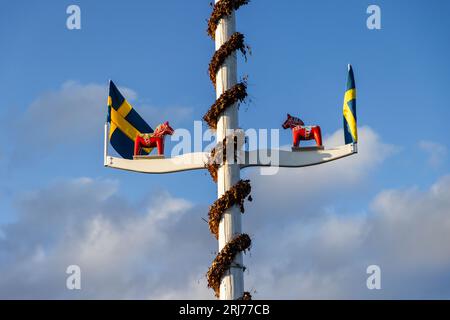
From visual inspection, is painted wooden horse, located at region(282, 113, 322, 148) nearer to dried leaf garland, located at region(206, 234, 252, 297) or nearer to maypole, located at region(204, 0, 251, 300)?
maypole, located at region(204, 0, 251, 300)

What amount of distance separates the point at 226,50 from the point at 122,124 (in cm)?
275

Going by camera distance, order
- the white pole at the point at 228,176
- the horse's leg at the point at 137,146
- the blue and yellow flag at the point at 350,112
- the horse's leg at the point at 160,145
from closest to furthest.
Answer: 1. the white pole at the point at 228,176
2. the blue and yellow flag at the point at 350,112
3. the horse's leg at the point at 160,145
4. the horse's leg at the point at 137,146

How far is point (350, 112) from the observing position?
66.1 feet

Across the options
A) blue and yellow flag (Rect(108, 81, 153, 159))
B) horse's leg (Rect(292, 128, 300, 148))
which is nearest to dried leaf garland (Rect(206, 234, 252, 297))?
horse's leg (Rect(292, 128, 300, 148))

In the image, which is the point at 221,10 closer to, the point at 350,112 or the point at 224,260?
the point at 350,112

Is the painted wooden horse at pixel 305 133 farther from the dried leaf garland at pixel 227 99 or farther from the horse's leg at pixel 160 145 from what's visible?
the horse's leg at pixel 160 145

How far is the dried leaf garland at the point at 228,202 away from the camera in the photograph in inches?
752

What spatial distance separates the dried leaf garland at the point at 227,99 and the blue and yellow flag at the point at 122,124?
1.87 metres

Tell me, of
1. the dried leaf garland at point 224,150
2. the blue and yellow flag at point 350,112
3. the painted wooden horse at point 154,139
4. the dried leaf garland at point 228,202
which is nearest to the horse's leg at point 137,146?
the painted wooden horse at point 154,139

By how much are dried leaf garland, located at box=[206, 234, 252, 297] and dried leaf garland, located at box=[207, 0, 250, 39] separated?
437 cm

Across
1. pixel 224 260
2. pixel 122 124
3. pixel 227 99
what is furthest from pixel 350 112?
pixel 122 124

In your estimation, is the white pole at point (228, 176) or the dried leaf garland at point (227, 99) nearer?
the white pole at point (228, 176)
